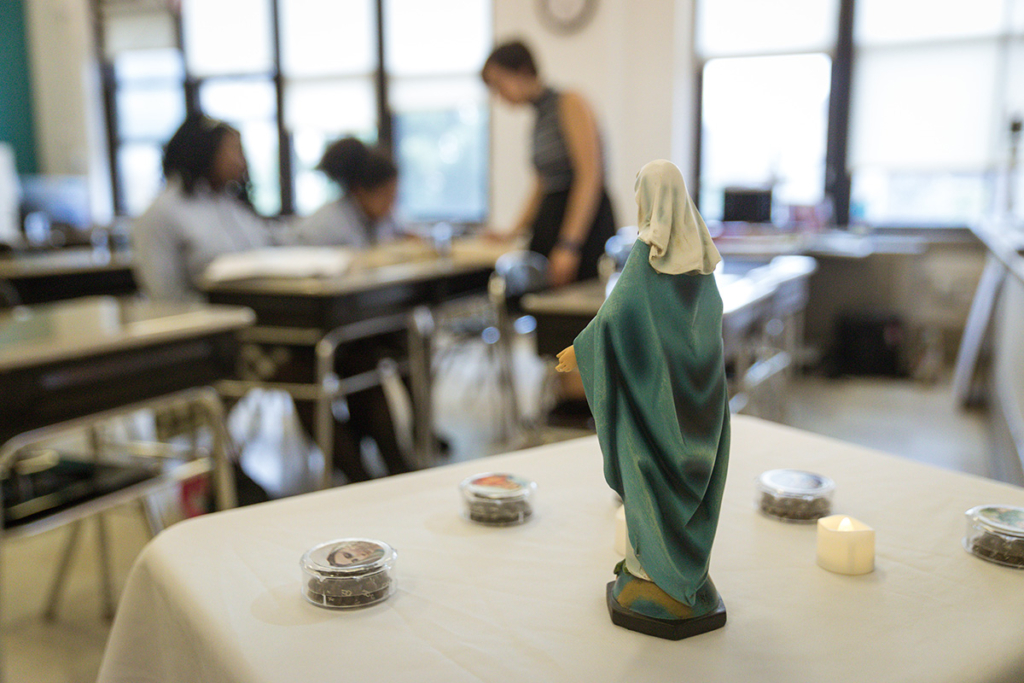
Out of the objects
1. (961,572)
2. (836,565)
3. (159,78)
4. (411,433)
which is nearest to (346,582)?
(836,565)

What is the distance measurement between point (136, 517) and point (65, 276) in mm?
1431

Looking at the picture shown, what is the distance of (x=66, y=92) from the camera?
7.10 m

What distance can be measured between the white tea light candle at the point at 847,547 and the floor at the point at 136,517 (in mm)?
1527

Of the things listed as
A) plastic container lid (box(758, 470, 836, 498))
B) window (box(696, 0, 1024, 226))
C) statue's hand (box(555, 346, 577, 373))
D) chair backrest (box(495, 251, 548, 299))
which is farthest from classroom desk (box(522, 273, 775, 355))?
window (box(696, 0, 1024, 226))

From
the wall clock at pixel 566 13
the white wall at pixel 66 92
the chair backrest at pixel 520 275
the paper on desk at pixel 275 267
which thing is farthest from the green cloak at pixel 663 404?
the white wall at pixel 66 92

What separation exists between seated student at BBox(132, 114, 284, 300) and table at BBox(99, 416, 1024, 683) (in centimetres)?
197

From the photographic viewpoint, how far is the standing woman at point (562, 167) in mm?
2672

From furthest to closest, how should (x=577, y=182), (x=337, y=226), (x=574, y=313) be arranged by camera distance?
(x=337, y=226) < (x=577, y=182) < (x=574, y=313)

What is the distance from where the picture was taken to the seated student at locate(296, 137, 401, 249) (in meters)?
3.08

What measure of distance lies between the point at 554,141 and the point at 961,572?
7.40 feet

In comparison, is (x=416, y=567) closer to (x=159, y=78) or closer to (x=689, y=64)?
(x=689, y=64)

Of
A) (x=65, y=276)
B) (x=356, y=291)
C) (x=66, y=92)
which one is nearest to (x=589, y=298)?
(x=356, y=291)

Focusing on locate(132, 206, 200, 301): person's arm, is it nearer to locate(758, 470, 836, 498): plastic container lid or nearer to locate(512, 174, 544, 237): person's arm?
locate(512, 174, 544, 237): person's arm

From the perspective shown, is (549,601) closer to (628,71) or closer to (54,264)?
(54,264)
